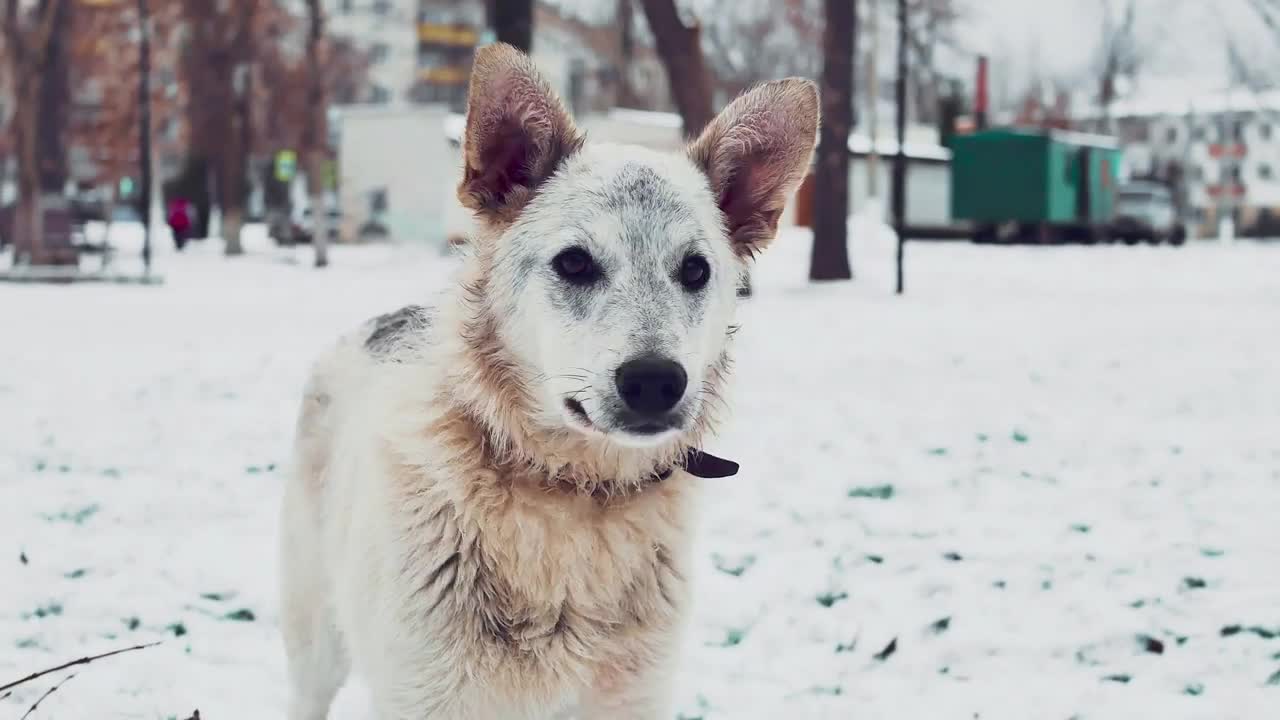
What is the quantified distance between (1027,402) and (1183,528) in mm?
3943

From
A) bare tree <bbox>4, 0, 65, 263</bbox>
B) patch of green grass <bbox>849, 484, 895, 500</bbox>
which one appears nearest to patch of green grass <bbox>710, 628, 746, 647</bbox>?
patch of green grass <bbox>849, 484, 895, 500</bbox>

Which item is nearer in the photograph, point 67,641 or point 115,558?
point 67,641

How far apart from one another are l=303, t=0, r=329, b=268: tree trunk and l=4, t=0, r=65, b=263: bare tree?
20.9ft

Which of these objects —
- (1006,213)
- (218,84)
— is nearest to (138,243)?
(218,84)

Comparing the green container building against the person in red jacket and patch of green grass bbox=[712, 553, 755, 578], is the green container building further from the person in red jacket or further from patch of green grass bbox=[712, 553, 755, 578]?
patch of green grass bbox=[712, 553, 755, 578]

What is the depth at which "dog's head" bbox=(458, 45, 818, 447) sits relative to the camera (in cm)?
295

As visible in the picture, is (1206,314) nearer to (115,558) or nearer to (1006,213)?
(115,558)

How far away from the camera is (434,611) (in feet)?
9.66

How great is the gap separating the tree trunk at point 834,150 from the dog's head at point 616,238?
55.1ft

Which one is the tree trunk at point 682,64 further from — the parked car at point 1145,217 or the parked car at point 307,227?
the parked car at point 1145,217

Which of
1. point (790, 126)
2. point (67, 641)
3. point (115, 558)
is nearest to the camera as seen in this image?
point (790, 126)

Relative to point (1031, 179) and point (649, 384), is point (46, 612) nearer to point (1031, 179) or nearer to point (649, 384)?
point (649, 384)

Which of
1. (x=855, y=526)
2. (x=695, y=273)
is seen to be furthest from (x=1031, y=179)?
(x=695, y=273)

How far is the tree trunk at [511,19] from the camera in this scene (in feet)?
52.7
